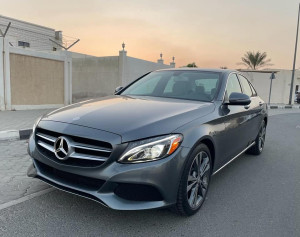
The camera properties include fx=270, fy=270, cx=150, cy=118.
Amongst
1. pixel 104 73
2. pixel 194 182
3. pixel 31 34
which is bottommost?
pixel 194 182

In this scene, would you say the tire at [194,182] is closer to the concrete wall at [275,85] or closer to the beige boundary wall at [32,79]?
the beige boundary wall at [32,79]

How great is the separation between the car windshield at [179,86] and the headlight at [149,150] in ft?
4.28

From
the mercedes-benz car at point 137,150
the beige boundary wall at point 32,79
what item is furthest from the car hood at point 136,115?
the beige boundary wall at point 32,79

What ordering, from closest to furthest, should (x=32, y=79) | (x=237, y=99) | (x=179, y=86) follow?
(x=237, y=99) → (x=179, y=86) → (x=32, y=79)

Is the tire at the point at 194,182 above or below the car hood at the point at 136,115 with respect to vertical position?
below

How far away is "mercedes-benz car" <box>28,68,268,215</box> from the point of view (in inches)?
91.7

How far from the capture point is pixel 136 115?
272 centimetres

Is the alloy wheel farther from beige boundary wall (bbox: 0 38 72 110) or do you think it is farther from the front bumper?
beige boundary wall (bbox: 0 38 72 110)

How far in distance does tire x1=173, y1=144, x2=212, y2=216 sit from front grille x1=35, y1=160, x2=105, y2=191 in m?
0.79

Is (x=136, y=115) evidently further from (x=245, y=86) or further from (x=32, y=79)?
(x=32, y=79)

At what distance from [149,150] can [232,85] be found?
2260 mm

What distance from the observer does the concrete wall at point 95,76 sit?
47.1ft

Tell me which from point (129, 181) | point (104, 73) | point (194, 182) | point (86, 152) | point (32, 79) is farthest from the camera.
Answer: point (104, 73)

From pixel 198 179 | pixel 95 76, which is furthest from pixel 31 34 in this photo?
pixel 198 179
